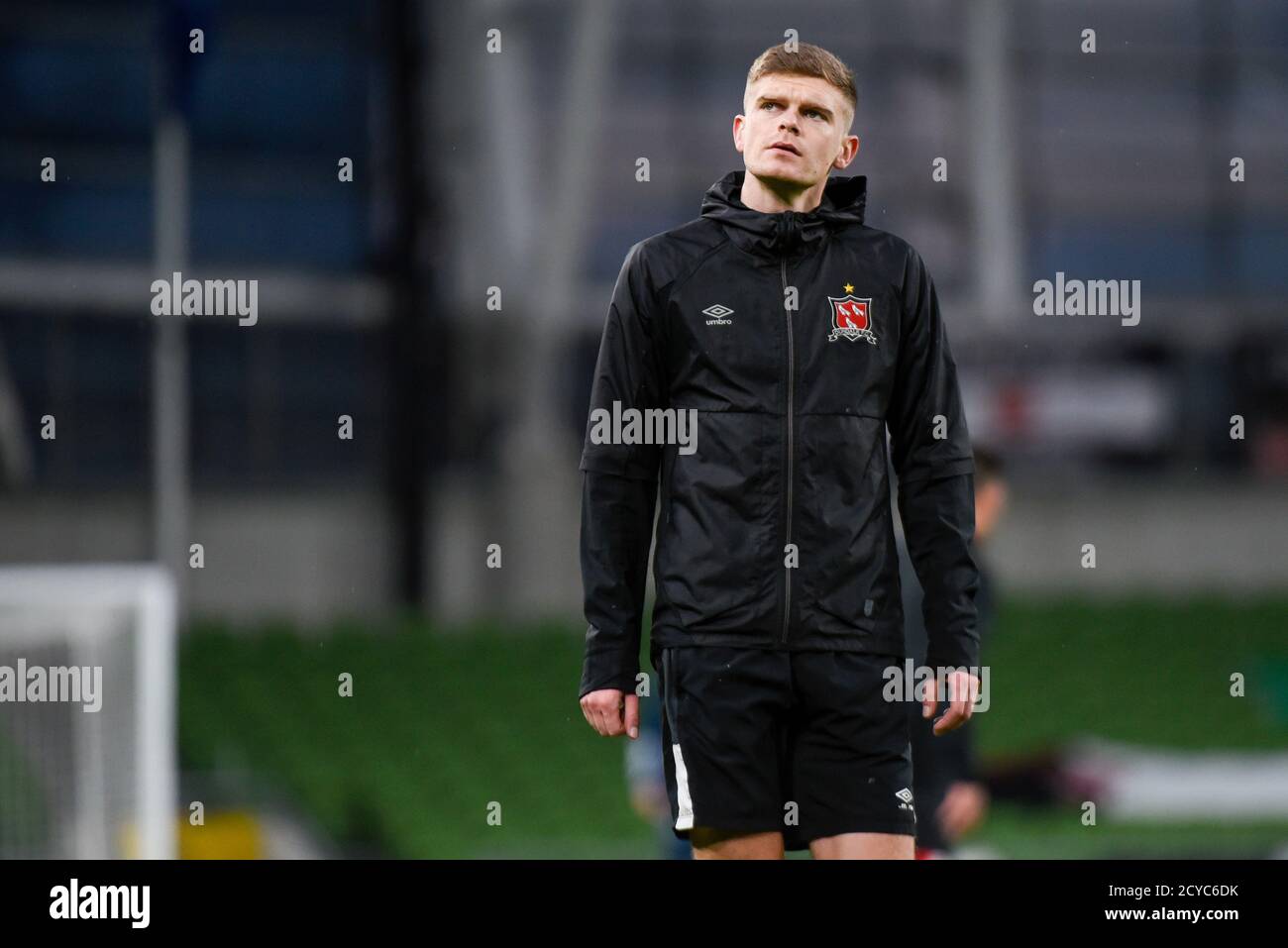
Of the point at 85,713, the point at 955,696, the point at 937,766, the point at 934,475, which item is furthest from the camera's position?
the point at 85,713

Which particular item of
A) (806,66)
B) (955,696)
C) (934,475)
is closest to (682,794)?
(955,696)

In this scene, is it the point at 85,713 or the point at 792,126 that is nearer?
the point at 792,126

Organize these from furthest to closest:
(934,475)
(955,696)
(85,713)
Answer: (85,713) < (934,475) < (955,696)

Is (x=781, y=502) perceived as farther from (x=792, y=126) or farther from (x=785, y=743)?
(x=792, y=126)

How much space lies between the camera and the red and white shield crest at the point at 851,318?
3.44m

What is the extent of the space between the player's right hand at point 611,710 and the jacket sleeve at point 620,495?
0.06 ft

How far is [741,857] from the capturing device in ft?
11.2

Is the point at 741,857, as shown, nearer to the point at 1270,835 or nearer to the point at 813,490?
the point at 813,490

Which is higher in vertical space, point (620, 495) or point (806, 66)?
point (806, 66)

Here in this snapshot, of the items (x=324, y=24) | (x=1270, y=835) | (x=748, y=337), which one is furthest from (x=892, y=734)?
(x=324, y=24)

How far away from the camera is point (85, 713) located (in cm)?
705

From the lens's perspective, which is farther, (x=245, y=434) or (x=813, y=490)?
(x=245, y=434)

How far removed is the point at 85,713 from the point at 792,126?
4.59 meters

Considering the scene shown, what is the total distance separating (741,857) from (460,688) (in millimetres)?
14029
